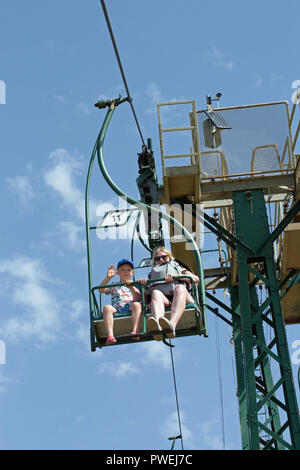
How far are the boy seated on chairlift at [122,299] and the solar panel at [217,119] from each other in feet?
18.3

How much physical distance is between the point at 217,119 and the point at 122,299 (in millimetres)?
6356

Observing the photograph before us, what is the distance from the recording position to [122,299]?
1228 cm

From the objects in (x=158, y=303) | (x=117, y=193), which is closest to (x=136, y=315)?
(x=158, y=303)

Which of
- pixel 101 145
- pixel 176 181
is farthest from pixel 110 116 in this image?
pixel 176 181

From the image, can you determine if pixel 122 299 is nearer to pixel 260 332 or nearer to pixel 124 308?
pixel 124 308

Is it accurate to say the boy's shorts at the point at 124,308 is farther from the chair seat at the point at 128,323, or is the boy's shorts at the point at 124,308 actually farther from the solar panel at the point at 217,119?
the solar panel at the point at 217,119

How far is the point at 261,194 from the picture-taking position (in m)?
16.9

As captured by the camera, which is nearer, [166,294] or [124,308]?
[166,294]

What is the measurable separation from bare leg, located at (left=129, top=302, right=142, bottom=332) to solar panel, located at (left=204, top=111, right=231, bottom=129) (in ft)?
20.5

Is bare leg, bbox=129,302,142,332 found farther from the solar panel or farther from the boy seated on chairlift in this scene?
the solar panel

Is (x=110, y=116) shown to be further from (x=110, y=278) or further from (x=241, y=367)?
(x=241, y=367)

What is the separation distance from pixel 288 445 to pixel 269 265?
327 centimetres

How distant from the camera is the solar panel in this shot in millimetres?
17312
